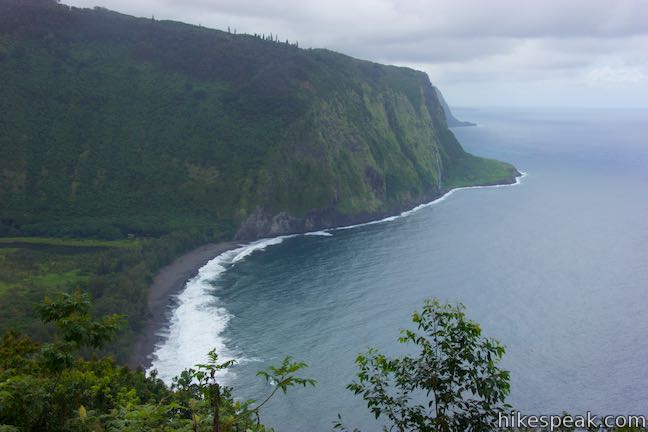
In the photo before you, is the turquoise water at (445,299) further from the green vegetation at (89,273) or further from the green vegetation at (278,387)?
the green vegetation at (278,387)

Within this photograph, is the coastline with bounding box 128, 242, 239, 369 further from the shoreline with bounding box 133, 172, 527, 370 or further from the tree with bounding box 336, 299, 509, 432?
the tree with bounding box 336, 299, 509, 432

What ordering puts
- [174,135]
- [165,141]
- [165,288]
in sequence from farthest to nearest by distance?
[174,135]
[165,141]
[165,288]

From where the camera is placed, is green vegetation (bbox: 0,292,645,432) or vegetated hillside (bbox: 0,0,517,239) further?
vegetated hillside (bbox: 0,0,517,239)

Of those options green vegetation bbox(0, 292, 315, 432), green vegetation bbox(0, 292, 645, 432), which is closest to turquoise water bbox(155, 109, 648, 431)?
green vegetation bbox(0, 292, 315, 432)

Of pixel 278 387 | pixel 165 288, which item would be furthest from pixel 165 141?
pixel 278 387

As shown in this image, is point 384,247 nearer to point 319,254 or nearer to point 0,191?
point 319,254

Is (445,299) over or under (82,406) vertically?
under

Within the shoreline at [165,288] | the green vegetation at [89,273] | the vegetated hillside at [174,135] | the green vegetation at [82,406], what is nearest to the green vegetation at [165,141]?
the vegetated hillside at [174,135]

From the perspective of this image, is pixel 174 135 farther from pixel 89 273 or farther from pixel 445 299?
pixel 445 299
